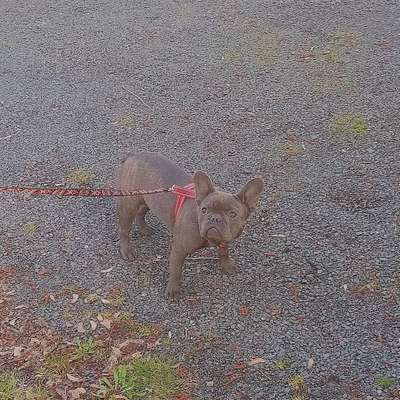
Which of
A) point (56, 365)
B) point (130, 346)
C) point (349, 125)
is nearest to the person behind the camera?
point (56, 365)

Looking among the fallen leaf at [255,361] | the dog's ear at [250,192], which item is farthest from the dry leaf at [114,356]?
the dog's ear at [250,192]

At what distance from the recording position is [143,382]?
389cm

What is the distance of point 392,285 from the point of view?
4.55m

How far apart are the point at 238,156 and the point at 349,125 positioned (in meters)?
1.21

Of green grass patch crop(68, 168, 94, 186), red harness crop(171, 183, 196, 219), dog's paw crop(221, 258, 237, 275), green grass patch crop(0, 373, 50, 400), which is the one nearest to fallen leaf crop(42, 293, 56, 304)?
green grass patch crop(0, 373, 50, 400)

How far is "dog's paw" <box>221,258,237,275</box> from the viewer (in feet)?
15.4

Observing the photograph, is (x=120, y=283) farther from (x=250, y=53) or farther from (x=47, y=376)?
(x=250, y=53)

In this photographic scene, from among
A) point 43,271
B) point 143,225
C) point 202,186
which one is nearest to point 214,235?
point 202,186

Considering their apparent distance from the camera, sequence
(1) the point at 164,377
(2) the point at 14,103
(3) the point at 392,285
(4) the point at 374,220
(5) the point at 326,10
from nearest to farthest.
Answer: (1) the point at 164,377
(3) the point at 392,285
(4) the point at 374,220
(2) the point at 14,103
(5) the point at 326,10

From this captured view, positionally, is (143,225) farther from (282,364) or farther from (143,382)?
(282,364)

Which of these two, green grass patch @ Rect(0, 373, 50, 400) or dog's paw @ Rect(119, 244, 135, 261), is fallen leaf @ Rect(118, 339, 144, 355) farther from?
dog's paw @ Rect(119, 244, 135, 261)

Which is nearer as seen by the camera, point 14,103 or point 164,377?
point 164,377

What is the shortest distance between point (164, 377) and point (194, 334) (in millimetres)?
396

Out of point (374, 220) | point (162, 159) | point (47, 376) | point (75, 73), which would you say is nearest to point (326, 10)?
point (75, 73)
